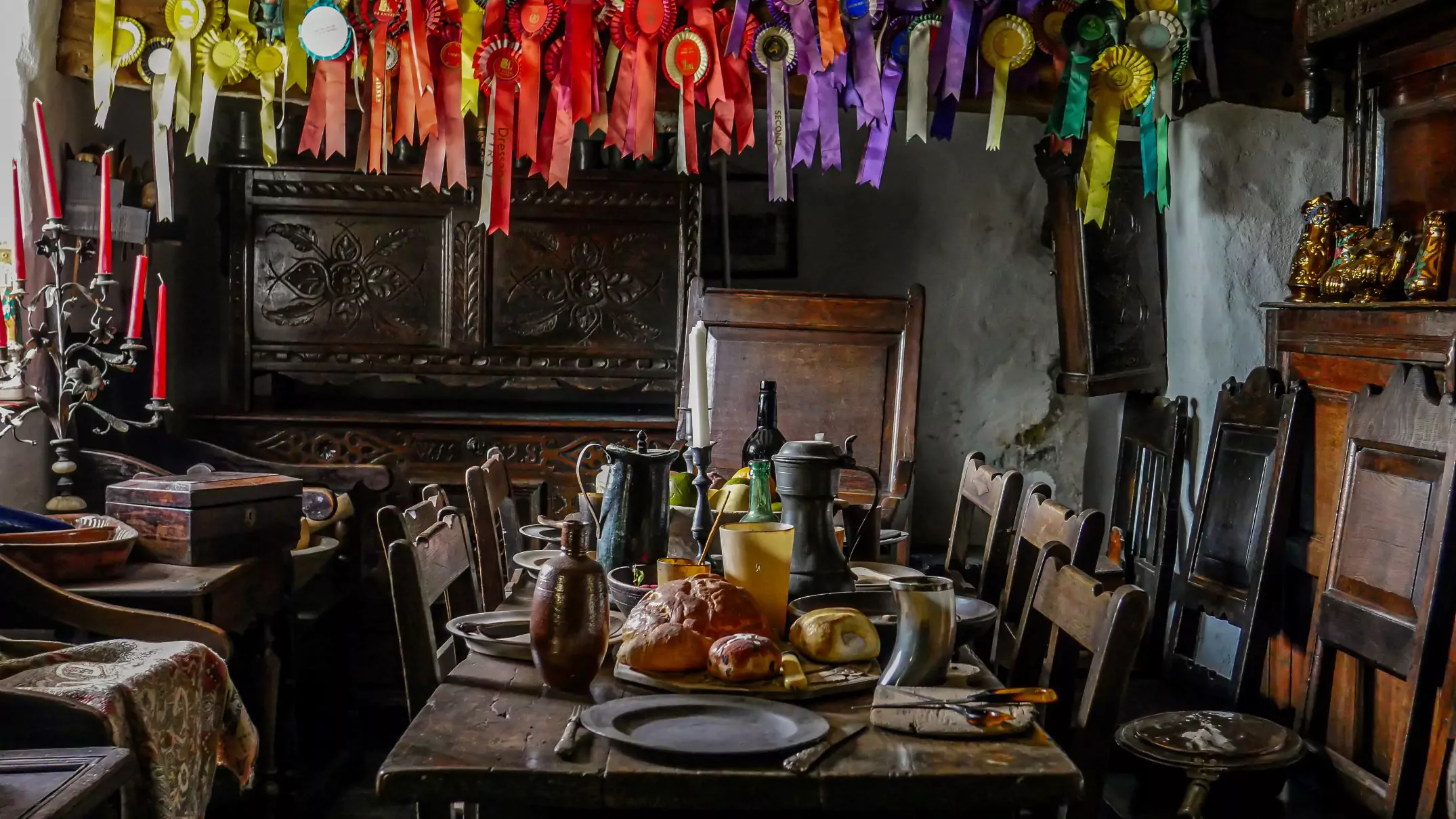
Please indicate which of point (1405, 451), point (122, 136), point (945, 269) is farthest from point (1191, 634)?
point (122, 136)

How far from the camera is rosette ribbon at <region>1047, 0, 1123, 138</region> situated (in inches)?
146

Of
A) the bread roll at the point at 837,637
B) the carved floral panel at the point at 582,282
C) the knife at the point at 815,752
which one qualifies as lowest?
the knife at the point at 815,752

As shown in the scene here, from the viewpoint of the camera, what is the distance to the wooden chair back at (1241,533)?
3.32 meters

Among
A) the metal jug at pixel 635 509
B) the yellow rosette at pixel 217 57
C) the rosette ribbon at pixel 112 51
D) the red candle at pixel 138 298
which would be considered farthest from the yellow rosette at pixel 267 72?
the metal jug at pixel 635 509

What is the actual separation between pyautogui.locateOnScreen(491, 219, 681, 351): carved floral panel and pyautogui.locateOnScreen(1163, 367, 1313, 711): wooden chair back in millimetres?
1944

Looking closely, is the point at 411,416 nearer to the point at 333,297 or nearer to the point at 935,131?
the point at 333,297

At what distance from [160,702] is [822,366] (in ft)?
8.41

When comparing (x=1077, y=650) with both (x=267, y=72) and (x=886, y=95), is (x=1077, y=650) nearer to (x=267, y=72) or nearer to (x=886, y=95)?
Answer: (x=886, y=95)

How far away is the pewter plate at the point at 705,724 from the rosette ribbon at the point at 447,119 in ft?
8.65

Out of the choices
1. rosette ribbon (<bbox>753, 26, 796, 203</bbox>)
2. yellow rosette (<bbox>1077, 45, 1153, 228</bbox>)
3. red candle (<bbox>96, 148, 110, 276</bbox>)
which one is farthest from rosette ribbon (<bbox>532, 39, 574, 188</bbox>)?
yellow rosette (<bbox>1077, 45, 1153, 228</bbox>)

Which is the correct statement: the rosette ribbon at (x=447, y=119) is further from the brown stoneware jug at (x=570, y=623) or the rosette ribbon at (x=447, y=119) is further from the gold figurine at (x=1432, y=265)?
the gold figurine at (x=1432, y=265)

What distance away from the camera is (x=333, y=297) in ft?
15.0

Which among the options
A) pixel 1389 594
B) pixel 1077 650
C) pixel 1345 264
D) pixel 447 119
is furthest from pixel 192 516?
pixel 1345 264

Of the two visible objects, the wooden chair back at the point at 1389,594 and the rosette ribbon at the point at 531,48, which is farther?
the rosette ribbon at the point at 531,48
